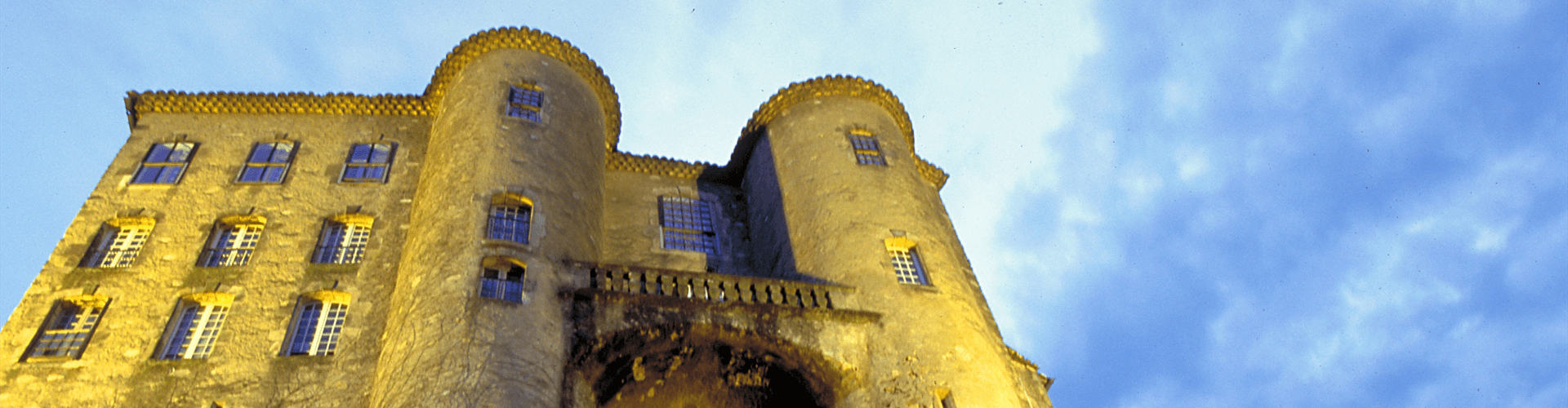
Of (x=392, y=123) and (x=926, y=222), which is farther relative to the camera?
(x=392, y=123)

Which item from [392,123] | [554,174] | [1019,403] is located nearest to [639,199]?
[554,174]

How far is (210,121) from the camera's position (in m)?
23.6

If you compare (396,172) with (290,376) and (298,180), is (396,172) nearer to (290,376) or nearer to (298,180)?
(298,180)

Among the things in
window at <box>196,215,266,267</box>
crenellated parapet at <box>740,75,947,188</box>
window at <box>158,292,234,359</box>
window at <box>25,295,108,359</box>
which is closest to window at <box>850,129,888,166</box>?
crenellated parapet at <box>740,75,947,188</box>

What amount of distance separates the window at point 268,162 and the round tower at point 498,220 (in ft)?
10.5

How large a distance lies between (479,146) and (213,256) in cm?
573

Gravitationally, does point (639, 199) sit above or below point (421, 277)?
above

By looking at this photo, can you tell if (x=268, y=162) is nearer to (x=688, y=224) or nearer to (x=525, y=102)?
(x=525, y=102)

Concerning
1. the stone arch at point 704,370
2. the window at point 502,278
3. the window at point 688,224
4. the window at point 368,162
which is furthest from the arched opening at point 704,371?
the window at point 368,162

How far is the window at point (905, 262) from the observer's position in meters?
19.5

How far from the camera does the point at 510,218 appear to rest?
18.6 meters

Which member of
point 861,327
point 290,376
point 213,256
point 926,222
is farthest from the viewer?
point 926,222

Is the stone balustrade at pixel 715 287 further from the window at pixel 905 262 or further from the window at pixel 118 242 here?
the window at pixel 118 242

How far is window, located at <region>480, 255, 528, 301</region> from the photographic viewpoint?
16.5m
